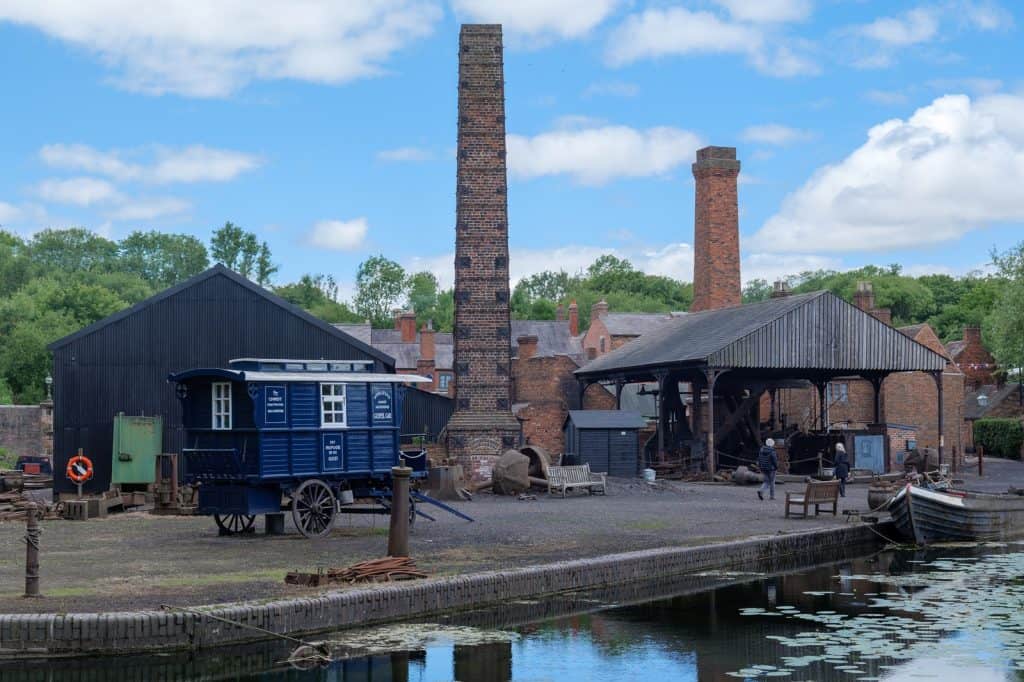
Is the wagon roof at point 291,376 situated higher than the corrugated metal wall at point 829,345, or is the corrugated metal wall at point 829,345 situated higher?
the corrugated metal wall at point 829,345

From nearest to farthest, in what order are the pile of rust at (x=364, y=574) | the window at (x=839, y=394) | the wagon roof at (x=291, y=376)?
the pile of rust at (x=364, y=574) → the wagon roof at (x=291, y=376) → the window at (x=839, y=394)

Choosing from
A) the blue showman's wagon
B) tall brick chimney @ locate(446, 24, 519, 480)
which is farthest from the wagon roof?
tall brick chimney @ locate(446, 24, 519, 480)

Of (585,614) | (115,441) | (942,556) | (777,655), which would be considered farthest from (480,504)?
(777,655)

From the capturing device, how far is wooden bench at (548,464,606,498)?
109 feet

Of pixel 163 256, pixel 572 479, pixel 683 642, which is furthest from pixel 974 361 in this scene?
pixel 163 256

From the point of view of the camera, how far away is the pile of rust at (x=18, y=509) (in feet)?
82.5

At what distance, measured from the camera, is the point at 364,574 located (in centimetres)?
1477

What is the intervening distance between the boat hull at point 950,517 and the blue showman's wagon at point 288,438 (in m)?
9.28

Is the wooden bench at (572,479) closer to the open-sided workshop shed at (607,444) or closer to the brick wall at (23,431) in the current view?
the open-sided workshop shed at (607,444)

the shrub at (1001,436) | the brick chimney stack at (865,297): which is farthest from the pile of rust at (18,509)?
the shrub at (1001,436)

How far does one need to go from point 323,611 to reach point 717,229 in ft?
144

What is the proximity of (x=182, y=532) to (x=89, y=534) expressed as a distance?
152 centimetres

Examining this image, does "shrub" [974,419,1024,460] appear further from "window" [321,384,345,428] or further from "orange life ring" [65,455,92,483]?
"window" [321,384,345,428]

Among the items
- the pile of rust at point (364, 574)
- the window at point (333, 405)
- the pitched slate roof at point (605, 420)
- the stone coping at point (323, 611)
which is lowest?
the stone coping at point (323, 611)
